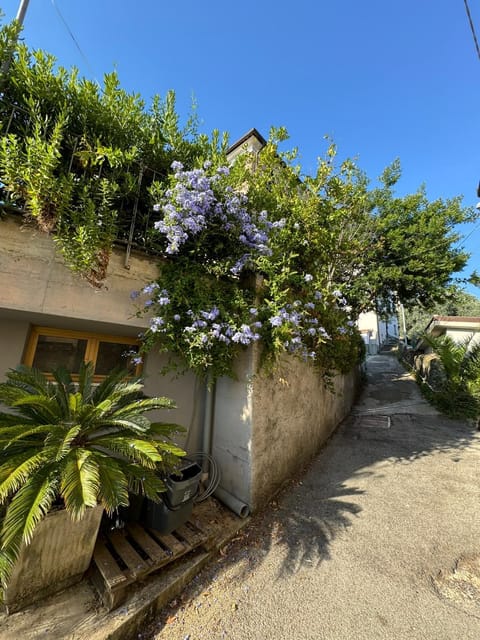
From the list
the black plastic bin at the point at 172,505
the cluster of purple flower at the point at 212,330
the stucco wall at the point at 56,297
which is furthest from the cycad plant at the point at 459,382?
the stucco wall at the point at 56,297

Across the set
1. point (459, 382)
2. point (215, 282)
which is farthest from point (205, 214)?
point (459, 382)

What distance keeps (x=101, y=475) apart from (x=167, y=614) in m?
1.44

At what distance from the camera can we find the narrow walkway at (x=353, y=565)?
220 centimetres

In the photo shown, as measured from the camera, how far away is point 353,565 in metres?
2.78

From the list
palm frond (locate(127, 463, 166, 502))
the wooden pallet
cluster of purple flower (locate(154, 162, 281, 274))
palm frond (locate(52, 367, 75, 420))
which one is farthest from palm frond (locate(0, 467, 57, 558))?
cluster of purple flower (locate(154, 162, 281, 274))

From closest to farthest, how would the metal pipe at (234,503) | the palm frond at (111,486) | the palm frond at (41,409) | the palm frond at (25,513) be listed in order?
the palm frond at (25,513)
the palm frond at (111,486)
the palm frond at (41,409)
the metal pipe at (234,503)

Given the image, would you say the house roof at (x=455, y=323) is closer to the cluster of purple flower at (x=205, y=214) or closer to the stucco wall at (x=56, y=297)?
the cluster of purple flower at (x=205, y=214)

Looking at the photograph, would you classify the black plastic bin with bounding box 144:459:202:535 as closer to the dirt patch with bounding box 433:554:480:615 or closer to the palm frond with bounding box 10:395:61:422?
the palm frond with bounding box 10:395:61:422

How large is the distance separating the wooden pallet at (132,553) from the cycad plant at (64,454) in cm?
64

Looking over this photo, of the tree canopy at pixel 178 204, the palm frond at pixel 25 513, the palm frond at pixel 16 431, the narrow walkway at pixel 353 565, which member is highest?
the tree canopy at pixel 178 204

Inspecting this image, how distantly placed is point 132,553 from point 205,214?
406 cm

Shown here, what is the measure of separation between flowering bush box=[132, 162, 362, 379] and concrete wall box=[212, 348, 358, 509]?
17.6 inches

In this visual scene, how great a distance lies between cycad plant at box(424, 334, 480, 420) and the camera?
25.3 ft

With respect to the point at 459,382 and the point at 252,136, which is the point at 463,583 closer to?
the point at 459,382
